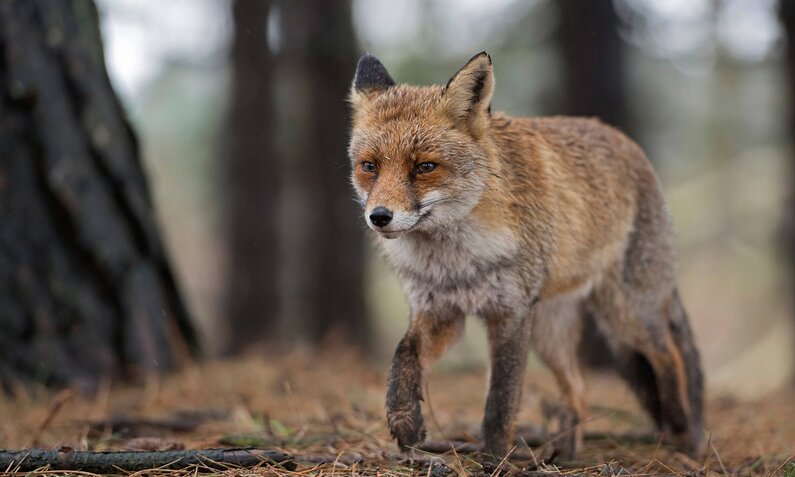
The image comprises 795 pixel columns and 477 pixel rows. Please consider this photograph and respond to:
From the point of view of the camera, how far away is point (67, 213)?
213 inches

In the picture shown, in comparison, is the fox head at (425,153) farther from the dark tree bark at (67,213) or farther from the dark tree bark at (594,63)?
the dark tree bark at (594,63)

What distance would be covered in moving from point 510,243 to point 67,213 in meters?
3.36

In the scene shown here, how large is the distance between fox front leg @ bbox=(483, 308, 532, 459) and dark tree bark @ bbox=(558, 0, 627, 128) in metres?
5.82

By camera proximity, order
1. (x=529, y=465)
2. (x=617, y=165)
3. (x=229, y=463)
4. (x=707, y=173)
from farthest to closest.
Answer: (x=707, y=173)
(x=617, y=165)
(x=529, y=465)
(x=229, y=463)

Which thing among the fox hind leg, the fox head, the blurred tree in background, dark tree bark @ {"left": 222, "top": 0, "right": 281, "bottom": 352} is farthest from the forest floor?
the blurred tree in background

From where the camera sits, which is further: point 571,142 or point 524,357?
point 571,142

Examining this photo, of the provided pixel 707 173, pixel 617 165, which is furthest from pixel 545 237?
pixel 707 173

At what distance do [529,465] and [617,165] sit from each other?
87.6 inches

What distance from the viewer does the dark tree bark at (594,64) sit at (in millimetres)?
9125

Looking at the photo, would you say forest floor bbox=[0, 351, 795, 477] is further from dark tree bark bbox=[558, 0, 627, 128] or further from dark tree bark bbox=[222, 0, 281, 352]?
dark tree bark bbox=[558, 0, 627, 128]

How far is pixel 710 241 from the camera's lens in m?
22.3

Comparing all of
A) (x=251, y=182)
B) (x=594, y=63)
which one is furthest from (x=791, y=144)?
(x=251, y=182)

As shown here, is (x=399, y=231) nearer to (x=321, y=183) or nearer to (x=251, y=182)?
(x=321, y=183)

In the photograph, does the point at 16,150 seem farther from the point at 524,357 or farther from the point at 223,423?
the point at 524,357
